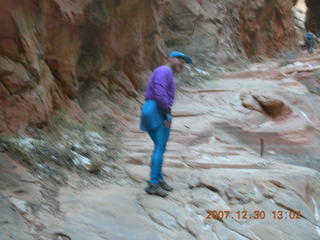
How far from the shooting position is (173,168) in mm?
5520

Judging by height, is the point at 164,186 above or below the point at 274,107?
above

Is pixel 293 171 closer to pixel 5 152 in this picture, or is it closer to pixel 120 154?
pixel 120 154

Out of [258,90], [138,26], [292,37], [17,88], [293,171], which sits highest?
[17,88]

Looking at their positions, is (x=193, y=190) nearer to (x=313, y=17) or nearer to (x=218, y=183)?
(x=218, y=183)

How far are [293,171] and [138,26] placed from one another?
5.26m

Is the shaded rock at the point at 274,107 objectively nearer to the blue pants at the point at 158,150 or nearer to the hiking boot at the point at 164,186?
the hiking boot at the point at 164,186

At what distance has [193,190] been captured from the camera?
477 centimetres

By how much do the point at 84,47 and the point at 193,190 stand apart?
3802mm

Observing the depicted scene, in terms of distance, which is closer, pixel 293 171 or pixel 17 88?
pixel 17 88

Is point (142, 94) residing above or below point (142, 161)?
below

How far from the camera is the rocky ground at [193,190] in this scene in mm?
3504

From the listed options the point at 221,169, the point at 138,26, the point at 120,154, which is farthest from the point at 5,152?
the point at 138,26
